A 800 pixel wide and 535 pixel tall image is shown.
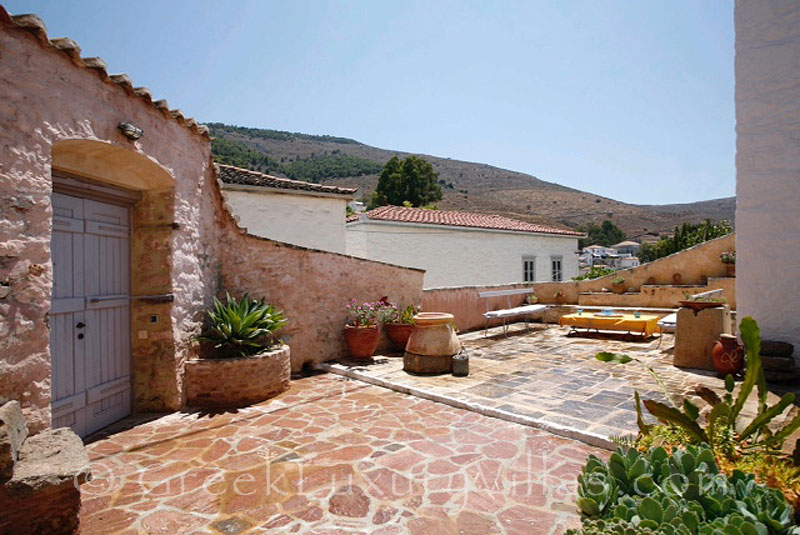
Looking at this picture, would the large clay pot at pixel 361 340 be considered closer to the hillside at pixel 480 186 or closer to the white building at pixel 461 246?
the white building at pixel 461 246

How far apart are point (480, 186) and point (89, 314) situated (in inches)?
2155

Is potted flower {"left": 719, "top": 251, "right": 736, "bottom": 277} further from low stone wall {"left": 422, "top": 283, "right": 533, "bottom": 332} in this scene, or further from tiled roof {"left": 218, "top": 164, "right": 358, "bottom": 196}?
tiled roof {"left": 218, "top": 164, "right": 358, "bottom": 196}

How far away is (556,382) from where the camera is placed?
20.2ft

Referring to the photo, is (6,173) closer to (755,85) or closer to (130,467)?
(130,467)

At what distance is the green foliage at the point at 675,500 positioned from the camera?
191cm

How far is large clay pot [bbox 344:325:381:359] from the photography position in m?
7.59

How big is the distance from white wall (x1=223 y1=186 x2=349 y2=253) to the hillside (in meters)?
26.4

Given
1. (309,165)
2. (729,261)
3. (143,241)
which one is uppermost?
Answer: (309,165)

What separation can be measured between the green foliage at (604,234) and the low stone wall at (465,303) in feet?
118

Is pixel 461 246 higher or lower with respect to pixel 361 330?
higher

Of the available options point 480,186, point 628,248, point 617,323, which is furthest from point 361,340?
point 480,186

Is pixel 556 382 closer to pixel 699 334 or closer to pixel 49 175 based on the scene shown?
pixel 699 334

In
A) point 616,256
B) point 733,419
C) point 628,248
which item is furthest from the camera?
point 628,248

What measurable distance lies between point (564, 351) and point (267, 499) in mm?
6694
